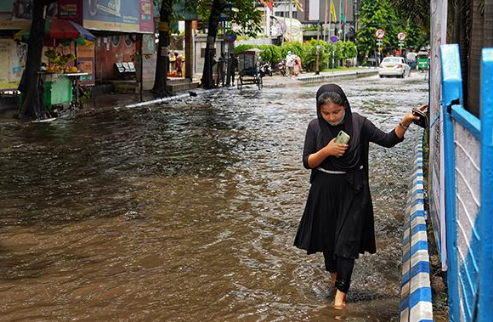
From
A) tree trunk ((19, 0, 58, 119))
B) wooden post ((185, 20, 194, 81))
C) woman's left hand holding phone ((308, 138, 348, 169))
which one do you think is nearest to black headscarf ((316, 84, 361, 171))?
woman's left hand holding phone ((308, 138, 348, 169))

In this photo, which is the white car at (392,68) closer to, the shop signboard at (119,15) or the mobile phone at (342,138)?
the shop signboard at (119,15)

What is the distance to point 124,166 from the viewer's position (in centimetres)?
1197

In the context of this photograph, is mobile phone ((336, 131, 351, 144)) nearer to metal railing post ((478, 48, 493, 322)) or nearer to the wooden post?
metal railing post ((478, 48, 493, 322))

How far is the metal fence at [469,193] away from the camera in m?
2.26

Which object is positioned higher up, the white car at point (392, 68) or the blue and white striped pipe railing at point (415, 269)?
the white car at point (392, 68)

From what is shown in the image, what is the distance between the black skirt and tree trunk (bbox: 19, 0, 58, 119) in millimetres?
15235

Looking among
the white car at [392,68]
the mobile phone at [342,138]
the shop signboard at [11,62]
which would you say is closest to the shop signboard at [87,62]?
the shop signboard at [11,62]

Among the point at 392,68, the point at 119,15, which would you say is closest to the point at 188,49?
the point at 119,15

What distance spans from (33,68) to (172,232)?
42.3 ft

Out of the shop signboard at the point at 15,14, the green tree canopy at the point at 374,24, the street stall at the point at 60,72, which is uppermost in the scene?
the green tree canopy at the point at 374,24

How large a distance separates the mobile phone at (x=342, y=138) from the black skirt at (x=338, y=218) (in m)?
0.35

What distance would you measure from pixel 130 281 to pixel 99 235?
1.61 metres

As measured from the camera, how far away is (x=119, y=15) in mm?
27406

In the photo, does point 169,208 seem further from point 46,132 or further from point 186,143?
point 46,132
